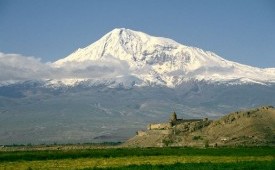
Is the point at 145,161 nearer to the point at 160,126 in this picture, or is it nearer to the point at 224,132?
the point at 224,132

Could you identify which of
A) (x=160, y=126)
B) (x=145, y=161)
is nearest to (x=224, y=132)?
(x=160, y=126)

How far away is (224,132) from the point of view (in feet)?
371

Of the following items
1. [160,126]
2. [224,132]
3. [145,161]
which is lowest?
[145,161]

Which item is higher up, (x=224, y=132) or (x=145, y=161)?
(x=224, y=132)

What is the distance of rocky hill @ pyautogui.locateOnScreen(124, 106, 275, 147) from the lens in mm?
Answer: 105356

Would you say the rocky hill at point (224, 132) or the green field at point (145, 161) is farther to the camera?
the rocky hill at point (224, 132)

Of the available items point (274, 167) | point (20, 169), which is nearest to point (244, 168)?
point (274, 167)

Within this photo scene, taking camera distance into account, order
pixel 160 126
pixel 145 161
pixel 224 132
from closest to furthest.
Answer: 1. pixel 145 161
2. pixel 224 132
3. pixel 160 126

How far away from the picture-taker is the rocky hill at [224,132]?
346 feet

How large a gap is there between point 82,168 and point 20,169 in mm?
4702

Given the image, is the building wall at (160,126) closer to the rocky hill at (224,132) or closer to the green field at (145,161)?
the rocky hill at (224,132)

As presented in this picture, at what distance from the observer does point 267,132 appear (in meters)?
108

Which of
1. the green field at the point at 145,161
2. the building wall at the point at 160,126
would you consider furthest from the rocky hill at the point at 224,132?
the green field at the point at 145,161

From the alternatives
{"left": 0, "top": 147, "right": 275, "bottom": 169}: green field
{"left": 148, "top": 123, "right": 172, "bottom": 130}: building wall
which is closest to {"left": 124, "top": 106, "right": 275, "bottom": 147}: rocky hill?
{"left": 148, "top": 123, "right": 172, "bottom": 130}: building wall
